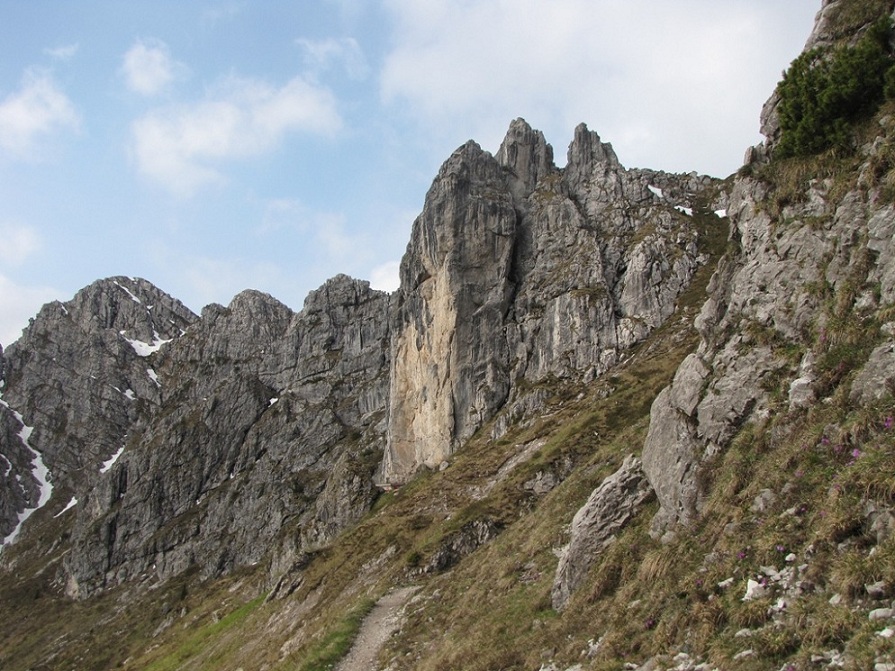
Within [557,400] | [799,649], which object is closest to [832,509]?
[799,649]

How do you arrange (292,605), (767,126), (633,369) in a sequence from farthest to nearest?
(633,369) → (292,605) → (767,126)

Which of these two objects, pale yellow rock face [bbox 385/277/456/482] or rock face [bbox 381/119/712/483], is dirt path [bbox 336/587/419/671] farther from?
pale yellow rock face [bbox 385/277/456/482]

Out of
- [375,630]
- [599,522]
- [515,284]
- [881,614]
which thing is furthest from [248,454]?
[881,614]

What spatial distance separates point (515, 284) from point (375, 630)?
86.8 metres

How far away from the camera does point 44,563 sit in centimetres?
16125

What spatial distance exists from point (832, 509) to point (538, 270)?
98.3m

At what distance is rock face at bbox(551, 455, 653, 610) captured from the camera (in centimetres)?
1978

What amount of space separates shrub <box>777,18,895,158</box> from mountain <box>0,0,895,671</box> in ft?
0.64

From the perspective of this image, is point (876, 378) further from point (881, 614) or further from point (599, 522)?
A: point (599, 522)

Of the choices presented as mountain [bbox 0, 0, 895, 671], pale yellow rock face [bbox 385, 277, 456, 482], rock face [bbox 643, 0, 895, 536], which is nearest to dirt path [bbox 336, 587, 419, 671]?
mountain [bbox 0, 0, 895, 671]

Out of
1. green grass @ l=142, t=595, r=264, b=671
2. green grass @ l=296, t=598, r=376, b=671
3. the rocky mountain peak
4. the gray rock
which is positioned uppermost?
the rocky mountain peak

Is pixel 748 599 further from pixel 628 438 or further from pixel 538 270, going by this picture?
pixel 538 270

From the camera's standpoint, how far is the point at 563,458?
52.0 m

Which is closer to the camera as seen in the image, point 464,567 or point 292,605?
point 464,567
